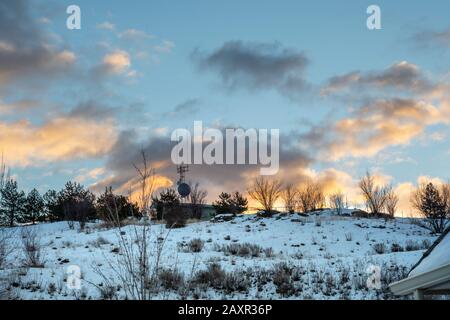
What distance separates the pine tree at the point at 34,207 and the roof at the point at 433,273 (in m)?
56.0

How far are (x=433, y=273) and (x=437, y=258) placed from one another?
1.46 feet

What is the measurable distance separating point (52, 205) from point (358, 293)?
48886 mm

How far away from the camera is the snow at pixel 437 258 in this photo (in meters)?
4.72

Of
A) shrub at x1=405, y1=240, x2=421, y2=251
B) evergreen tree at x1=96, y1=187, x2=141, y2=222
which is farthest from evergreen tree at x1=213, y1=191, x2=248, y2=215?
shrub at x1=405, y1=240, x2=421, y2=251

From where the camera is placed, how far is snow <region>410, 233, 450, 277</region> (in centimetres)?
472

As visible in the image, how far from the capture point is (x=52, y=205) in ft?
184

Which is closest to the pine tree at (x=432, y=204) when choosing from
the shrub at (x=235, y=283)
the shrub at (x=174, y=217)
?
the shrub at (x=174, y=217)

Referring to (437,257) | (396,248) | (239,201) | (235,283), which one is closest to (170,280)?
(235,283)

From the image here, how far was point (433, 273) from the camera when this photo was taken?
4.61 meters

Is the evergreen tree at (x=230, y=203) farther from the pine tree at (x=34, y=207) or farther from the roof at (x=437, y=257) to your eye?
the roof at (x=437, y=257)

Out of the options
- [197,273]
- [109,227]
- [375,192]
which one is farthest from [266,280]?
[375,192]
